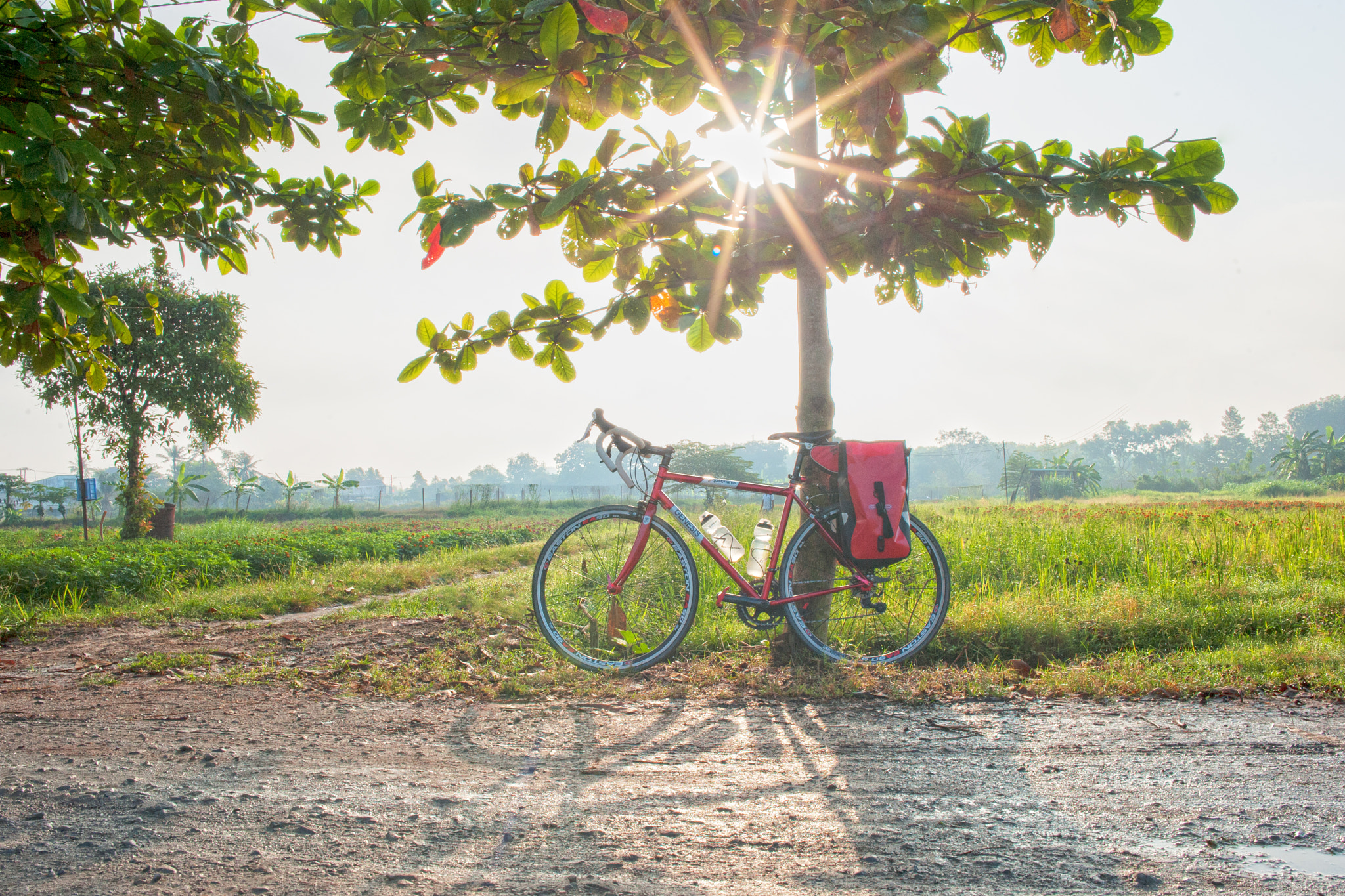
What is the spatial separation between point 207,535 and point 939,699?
22.5 meters

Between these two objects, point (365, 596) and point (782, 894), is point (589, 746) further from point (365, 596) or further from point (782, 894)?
point (365, 596)

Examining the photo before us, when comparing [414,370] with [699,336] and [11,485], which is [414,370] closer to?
[699,336]

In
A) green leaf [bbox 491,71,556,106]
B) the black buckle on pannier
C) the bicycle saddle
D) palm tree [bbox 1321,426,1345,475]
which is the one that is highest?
green leaf [bbox 491,71,556,106]

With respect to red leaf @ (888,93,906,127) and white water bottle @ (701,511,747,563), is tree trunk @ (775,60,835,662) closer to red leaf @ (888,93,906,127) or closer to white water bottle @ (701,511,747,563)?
white water bottle @ (701,511,747,563)

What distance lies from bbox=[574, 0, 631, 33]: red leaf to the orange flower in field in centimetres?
187

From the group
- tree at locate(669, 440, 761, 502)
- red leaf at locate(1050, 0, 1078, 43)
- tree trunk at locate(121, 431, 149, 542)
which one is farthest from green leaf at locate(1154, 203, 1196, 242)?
tree at locate(669, 440, 761, 502)

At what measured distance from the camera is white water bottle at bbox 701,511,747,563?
133 inches

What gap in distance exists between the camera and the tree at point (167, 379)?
20.5 metres

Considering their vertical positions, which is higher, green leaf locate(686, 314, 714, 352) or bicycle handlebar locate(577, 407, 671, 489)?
green leaf locate(686, 314, 714, 352)

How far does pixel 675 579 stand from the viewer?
333cm

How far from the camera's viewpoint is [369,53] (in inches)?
98.7

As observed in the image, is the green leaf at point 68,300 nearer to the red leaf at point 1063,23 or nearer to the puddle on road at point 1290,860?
the red leaf at point 1063,23

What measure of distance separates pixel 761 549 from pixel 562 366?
1678mm

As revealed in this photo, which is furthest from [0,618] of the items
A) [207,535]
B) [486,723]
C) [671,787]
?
[207,535]
